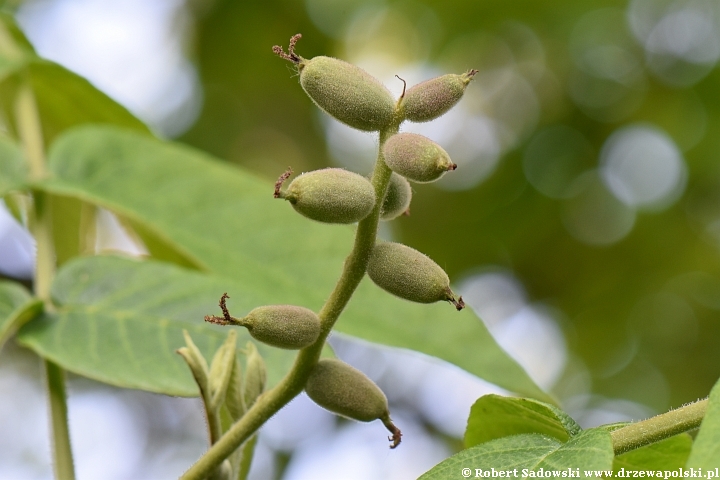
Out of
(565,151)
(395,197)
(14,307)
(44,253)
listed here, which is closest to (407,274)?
(395,197)

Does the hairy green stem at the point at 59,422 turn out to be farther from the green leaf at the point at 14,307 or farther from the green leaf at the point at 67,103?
the green leaf at the point at 67,103

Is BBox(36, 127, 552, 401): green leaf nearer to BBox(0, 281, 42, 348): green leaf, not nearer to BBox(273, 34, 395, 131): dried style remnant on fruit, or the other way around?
BBox(0, 281, 42, 348): green leaf

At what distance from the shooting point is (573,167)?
16.7ft

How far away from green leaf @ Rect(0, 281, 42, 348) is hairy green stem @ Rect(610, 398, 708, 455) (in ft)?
4.01

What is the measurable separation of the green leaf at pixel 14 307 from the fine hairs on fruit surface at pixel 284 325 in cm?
78

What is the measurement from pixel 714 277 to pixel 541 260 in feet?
3.52

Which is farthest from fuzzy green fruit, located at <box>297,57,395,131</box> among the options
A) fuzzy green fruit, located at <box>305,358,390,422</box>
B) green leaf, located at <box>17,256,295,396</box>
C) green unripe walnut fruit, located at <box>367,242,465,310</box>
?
green leaf, located at <box>17,256,295,396</box>

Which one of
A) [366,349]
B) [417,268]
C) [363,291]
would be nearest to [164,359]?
[363,291]

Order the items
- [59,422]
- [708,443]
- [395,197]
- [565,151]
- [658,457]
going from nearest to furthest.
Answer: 1. [708,443]
2. [395,197]
3. [658,457]
4. [59,422]
5. [565,151]

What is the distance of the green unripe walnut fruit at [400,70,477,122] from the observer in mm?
1071

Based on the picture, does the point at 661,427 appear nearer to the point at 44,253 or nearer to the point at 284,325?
the point at 284,325

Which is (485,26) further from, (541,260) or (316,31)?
(541,260)

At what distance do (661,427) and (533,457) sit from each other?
7.0 inches

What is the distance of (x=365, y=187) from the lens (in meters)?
1.01
